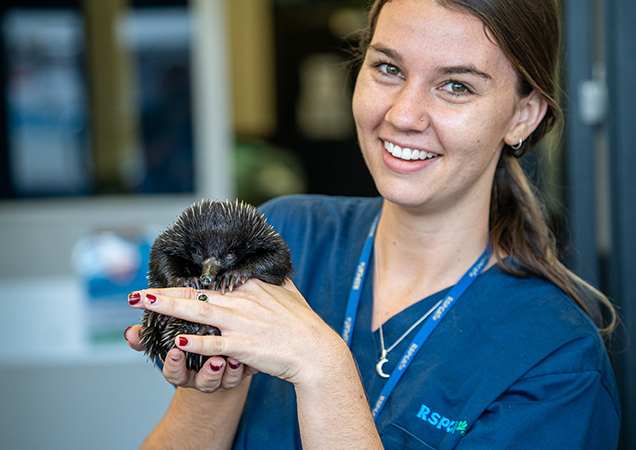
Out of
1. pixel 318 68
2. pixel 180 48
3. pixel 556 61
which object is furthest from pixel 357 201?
pixel 318 68

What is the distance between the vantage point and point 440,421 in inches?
50.0

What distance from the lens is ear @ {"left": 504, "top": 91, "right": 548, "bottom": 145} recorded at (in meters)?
1.47

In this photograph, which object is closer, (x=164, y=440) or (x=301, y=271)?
(x=164, y=440)

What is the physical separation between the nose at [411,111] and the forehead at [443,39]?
68mm

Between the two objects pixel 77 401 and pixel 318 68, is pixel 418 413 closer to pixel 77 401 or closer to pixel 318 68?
pixel 77 401

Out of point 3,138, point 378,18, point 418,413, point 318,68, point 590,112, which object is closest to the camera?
point 418,413

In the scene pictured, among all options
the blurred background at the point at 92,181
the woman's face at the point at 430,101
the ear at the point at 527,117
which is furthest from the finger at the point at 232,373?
the blurred background at the point at 92,181

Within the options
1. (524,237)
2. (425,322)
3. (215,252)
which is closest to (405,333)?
(425,322)

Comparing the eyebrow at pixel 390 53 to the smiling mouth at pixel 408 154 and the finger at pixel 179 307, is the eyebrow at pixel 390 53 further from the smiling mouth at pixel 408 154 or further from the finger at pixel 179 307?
the finger at pixel 179 307

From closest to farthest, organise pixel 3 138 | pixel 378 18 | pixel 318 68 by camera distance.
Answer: pixel 378 18, pixel 3 138, pixel 318 68

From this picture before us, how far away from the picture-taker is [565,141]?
256cm

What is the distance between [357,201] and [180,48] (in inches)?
74.7

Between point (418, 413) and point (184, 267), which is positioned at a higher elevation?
point (184, 267)

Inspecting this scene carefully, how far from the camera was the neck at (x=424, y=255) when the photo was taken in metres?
1.50
